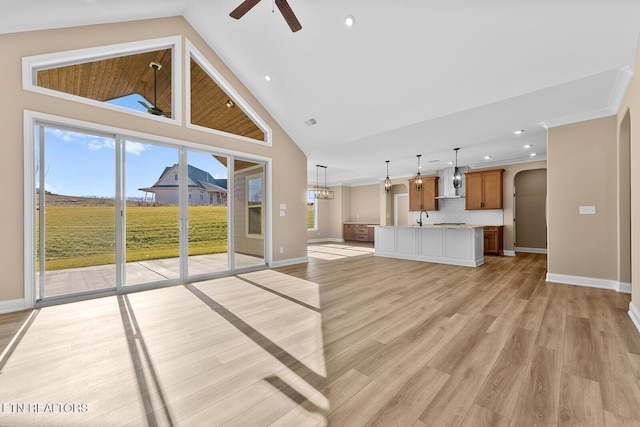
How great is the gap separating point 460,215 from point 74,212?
9.51 meters

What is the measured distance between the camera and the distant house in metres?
4.36

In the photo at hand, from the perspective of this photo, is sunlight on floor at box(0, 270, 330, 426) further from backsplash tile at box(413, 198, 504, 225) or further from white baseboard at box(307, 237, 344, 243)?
white baseboard at box(307, 237, 344, 243)

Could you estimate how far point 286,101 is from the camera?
211 inches

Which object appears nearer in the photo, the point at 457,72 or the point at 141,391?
the point at 141,391

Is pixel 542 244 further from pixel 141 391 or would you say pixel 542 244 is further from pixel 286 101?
pixel 141 391

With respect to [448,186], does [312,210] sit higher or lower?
lower

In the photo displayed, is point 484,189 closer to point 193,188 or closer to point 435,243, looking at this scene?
point 435,243

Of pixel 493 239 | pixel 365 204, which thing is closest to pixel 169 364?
pixel 493 239

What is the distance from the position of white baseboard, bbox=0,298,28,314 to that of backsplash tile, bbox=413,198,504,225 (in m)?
9.66

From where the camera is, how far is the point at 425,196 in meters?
9.17

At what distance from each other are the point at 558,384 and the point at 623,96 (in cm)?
406

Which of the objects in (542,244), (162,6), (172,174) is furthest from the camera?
(542,244)

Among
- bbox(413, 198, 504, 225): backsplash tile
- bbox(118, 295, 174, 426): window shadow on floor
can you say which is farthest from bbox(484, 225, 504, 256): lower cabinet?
bbox(118, 295, 174, 426): window shadow on floor

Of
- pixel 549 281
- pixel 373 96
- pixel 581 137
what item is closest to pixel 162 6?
pixel 373 96
